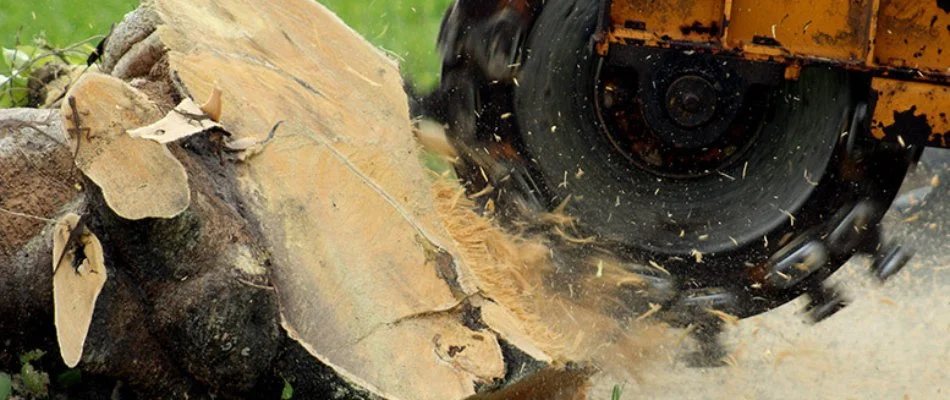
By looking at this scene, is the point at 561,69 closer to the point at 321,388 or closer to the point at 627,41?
the point at 627,41

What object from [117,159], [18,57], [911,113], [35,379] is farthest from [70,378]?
[911,113]

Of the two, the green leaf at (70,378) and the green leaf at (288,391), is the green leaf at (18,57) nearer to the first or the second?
the green leaf at (70,378)

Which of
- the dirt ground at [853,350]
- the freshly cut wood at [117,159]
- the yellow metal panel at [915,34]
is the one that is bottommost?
the dirt ground at [853,350]

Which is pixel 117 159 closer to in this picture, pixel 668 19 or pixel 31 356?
pixel 31 356

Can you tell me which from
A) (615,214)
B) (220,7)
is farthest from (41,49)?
(615,214)

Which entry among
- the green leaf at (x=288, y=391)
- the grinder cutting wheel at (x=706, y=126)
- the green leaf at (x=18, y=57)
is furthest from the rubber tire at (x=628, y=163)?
the green leaf at (x=18, y=57)

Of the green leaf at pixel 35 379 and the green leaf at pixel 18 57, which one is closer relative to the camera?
the green leaf at pixel 35 379
